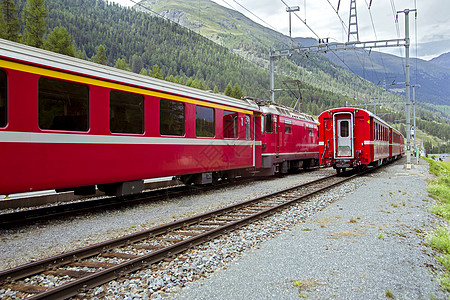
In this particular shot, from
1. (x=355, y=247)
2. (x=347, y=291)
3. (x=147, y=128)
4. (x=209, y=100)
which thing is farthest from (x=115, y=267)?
(x=209, y=100)

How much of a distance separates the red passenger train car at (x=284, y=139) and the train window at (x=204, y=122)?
438cm

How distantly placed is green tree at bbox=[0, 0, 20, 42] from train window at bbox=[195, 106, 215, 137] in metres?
46.0

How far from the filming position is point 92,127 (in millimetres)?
7094

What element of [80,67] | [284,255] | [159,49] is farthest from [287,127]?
[159,49]

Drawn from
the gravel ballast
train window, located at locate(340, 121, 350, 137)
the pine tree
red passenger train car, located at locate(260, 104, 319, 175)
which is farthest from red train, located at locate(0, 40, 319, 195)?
the pine tree

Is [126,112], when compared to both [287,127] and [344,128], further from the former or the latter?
[344,128]

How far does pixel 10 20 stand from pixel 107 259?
56.4m

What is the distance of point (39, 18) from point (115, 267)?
188 ft

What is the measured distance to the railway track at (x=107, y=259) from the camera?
3721 millimetres

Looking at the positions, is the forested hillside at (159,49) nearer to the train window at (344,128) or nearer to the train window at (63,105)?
the train window at (344,128)

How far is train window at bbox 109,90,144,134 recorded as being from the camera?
7.62 m

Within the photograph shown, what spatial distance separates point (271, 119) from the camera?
1558cm

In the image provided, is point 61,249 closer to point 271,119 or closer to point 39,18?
point 271,119

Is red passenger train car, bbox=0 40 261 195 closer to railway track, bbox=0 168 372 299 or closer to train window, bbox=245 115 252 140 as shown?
railway track, bbox=0 168 372 299
